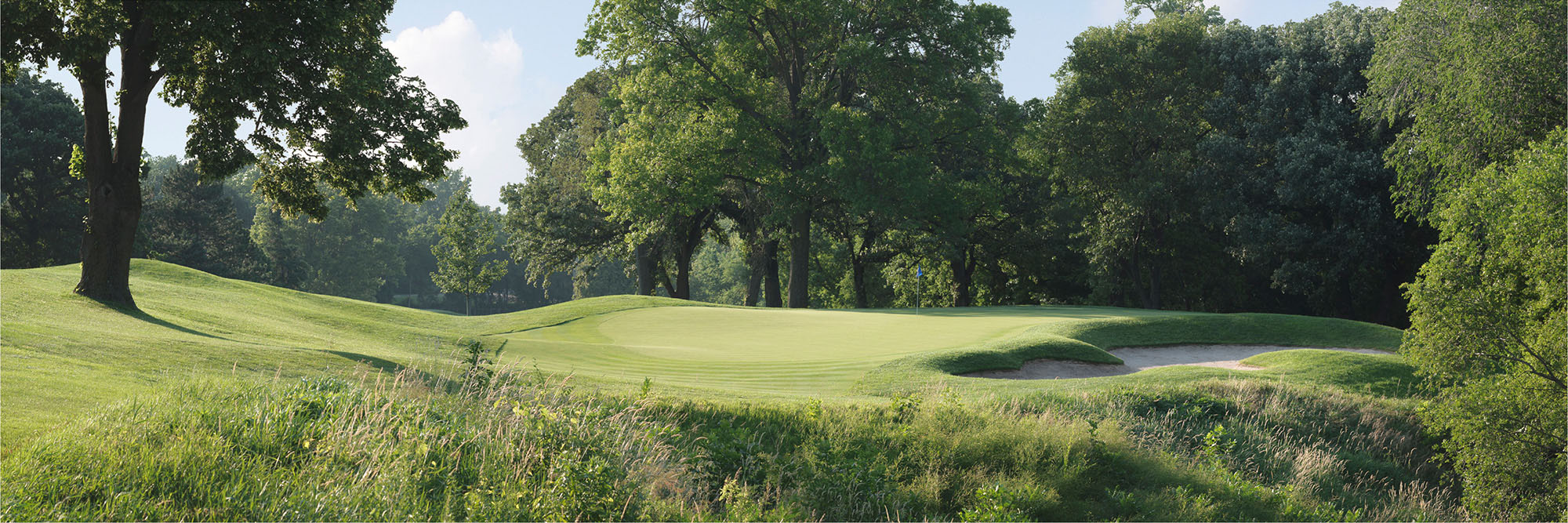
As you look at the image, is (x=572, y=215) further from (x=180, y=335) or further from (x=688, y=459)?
(x=688, y=459)

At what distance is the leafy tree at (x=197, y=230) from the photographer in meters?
48.1

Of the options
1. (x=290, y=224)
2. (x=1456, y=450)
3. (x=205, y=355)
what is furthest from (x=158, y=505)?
(x=290, y=224)

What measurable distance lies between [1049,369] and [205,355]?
1366cm

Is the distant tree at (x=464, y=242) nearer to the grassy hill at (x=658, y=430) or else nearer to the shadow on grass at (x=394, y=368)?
the grassy hill at (x=658, y=430)

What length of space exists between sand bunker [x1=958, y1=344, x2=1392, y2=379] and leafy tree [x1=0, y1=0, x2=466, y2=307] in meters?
11.7

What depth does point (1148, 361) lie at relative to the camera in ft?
62.8

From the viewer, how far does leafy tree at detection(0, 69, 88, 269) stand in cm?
3681

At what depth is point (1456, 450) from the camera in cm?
1328

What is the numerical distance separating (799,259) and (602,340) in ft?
43.3

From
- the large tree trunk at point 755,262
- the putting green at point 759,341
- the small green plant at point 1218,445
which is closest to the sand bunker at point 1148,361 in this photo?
the putting green at point 759,341

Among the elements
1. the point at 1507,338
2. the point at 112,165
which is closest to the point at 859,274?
the point at 1507,338

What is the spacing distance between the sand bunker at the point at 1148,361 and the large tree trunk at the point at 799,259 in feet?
47.6

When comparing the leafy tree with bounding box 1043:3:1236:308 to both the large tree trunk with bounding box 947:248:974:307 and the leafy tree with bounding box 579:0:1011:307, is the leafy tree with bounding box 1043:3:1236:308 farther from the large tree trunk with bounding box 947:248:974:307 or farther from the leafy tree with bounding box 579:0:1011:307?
the large tree trunk with bounding box 947:248:974:307

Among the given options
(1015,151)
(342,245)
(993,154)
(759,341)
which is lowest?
(759,341)
